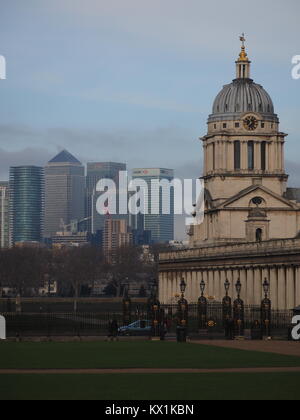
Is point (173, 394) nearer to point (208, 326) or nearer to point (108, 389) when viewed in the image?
point (108, 389)

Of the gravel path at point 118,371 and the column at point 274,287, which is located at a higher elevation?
the column at point 274,287

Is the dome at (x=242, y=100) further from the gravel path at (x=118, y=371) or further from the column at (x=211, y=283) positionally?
the gravel path at (x=118, y=371)

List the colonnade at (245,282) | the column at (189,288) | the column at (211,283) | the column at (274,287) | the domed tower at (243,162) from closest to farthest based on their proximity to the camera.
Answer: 1. the colonnade at (245,282)
2. the column at (274,287)
3. the column at (211,283)
4. the column at (189,288)
5. the domed tower at (243,162)

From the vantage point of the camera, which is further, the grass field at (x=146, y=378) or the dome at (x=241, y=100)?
the dome at (x=241, y=100)

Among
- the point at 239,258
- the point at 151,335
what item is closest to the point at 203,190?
the point at 239,258

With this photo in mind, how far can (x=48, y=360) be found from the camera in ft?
193

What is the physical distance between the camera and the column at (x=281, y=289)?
11806 centimetres

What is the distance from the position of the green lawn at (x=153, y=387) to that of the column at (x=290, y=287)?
212 feet

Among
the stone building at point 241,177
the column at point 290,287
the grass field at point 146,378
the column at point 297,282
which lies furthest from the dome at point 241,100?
the grass field at point 146,378

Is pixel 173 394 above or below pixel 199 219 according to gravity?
below

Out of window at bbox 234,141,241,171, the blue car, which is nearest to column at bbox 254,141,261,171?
window at bbox 234,141,241,171

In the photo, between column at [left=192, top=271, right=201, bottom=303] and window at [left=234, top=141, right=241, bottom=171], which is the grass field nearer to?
column at [left=192, top=271, right=201, bottom=303]

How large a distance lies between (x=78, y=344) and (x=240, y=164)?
9048cm

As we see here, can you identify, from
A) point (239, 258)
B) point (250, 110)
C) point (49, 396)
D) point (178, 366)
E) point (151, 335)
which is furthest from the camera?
point (250, 110)
